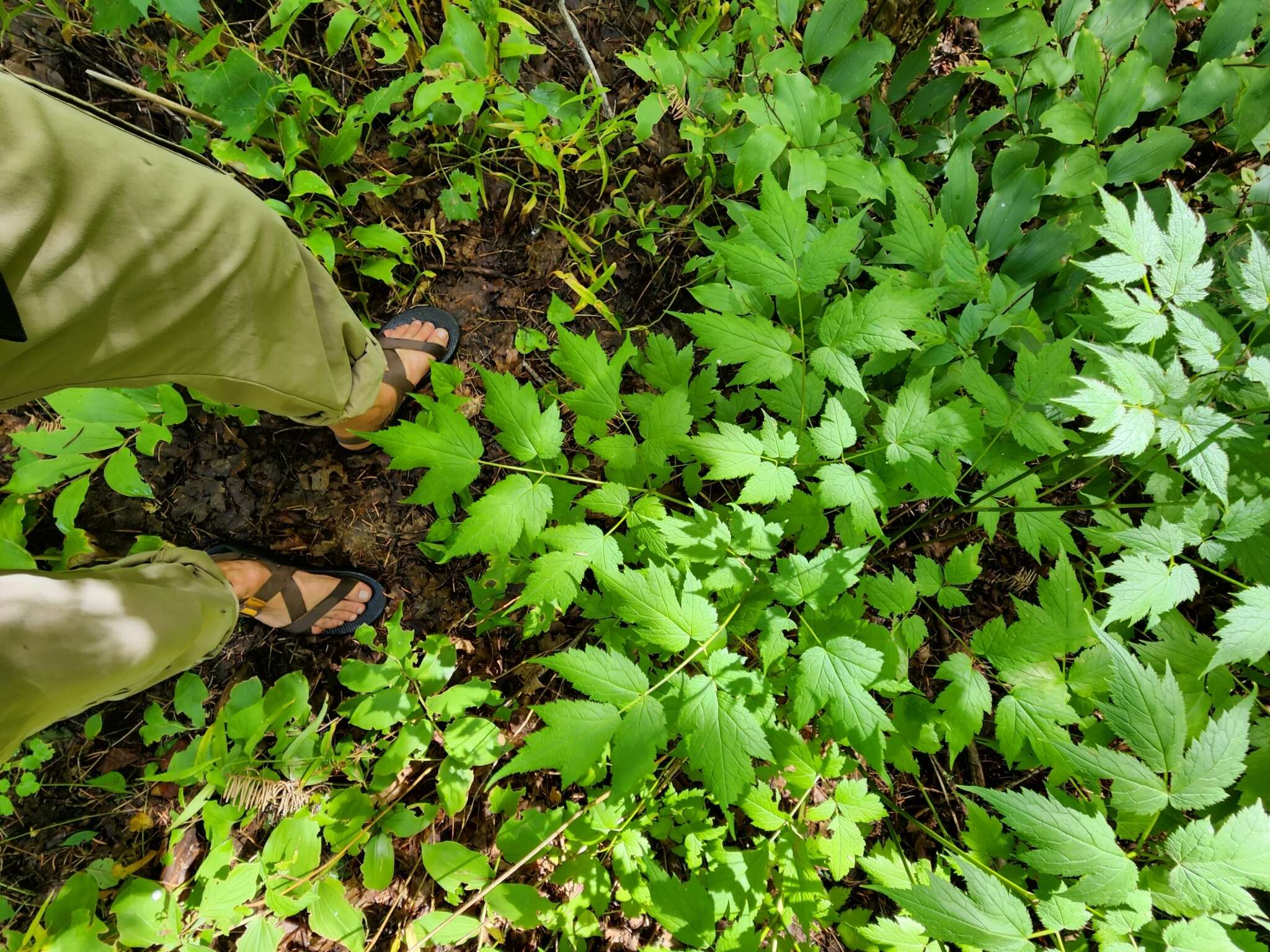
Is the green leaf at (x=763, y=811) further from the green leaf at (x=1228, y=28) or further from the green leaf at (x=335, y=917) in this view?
the green leaf at (x=1228, y=28)

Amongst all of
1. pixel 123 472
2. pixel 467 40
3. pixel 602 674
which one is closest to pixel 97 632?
pixel 123 472

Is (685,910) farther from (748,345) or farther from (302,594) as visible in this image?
(302,594)

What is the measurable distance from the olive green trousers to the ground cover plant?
33 centimetres

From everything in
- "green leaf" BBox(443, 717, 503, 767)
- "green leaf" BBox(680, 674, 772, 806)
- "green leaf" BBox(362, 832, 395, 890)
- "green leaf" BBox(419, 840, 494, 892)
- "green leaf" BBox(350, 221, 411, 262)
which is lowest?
"green leaf" BBox(362, 832, 395, 890)

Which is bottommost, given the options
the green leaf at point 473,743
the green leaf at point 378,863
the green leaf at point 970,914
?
the green leaf at point 378,863

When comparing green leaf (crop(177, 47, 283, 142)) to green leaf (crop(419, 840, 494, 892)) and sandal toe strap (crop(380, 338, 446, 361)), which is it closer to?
sandal toe strap (crop(380, 338, 446, 361))

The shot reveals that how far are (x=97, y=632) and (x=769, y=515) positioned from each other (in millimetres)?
1758

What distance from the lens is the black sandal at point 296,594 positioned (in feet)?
6.91

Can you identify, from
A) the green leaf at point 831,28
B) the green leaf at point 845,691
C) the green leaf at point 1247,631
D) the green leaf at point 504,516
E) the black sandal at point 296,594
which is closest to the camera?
the green leaf at point 1247,631

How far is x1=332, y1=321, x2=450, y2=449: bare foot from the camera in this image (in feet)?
7.06

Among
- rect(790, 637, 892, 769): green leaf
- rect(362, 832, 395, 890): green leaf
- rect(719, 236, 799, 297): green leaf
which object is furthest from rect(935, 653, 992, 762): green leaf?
rect(362, 832, 395, 890): green leaf

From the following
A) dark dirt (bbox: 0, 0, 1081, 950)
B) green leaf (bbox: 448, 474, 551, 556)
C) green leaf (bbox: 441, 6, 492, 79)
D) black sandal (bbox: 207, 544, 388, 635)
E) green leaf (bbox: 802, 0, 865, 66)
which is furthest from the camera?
black sandal (bbox: 207, 544, 388, 635)

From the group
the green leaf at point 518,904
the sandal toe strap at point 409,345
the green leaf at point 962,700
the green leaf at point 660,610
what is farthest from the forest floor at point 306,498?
the green leaf at point 962,700

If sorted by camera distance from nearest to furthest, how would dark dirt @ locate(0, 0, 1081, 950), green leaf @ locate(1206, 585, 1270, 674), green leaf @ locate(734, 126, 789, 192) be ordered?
green leaf @ locate(1206, 585, 1270, 674)
green leaf @ locate(734, 126, 789, 192)
dark dirt @ locate(0, 0, 1081, 950)
